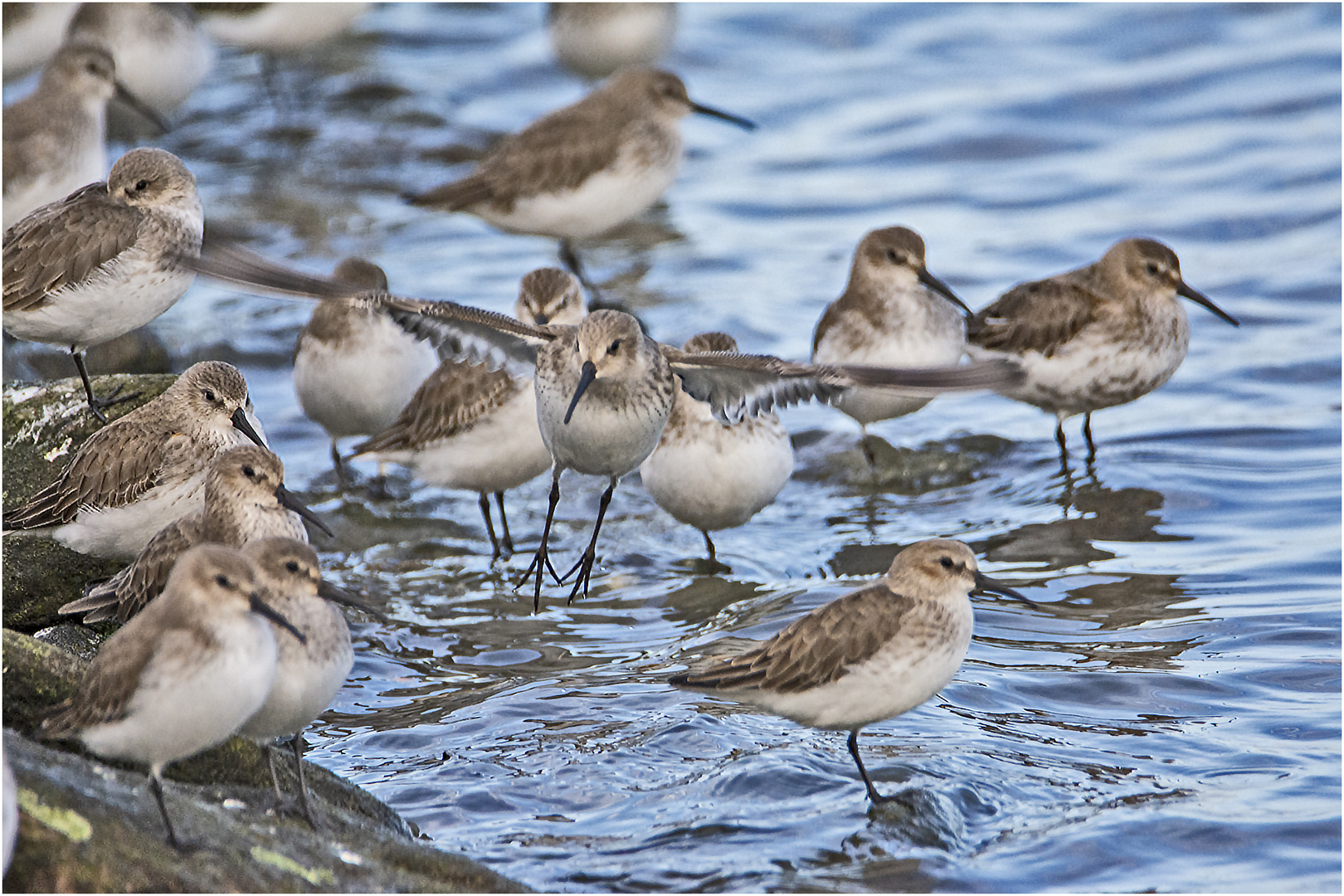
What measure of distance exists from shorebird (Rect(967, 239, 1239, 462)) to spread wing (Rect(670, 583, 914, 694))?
12.6 ft

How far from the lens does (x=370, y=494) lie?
30.9 ft

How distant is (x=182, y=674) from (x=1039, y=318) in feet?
21.3

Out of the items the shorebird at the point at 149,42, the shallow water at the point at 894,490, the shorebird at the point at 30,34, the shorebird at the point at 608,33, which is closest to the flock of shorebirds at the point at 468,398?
the shallow water at the point at 894,490

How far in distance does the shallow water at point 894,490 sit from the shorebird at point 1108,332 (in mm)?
586

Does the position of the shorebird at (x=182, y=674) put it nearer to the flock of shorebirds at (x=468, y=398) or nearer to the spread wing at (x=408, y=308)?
the flock of shorebirds at (x=468, y=398)

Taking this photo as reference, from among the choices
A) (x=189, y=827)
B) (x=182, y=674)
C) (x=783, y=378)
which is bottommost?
(x=189, y=827)

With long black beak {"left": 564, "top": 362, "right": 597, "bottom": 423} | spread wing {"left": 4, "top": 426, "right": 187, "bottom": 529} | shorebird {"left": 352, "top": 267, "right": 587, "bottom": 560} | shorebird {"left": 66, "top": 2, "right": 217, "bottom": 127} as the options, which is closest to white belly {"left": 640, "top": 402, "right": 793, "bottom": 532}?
shorebird {"left": 352, "top": 267, "right": 587, "bottom": 560}

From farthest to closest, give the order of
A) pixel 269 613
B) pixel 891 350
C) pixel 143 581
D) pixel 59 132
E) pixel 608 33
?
1. pixel 608 33
2. pixel 59 132
3. pixel 891 350
4. pixel 143 581
5. pixel 269 613

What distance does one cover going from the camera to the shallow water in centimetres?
570

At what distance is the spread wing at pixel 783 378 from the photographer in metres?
5.87

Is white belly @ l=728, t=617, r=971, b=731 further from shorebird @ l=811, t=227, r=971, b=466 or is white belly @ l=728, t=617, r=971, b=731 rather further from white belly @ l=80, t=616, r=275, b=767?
shorebird @ l=811, t=227, r=971, b=466

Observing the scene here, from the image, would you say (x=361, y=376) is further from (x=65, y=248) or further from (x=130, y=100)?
(x=130, y=100)

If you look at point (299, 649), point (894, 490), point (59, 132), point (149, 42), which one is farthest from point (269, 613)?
point (149, 42)

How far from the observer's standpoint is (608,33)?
52.8 feet
